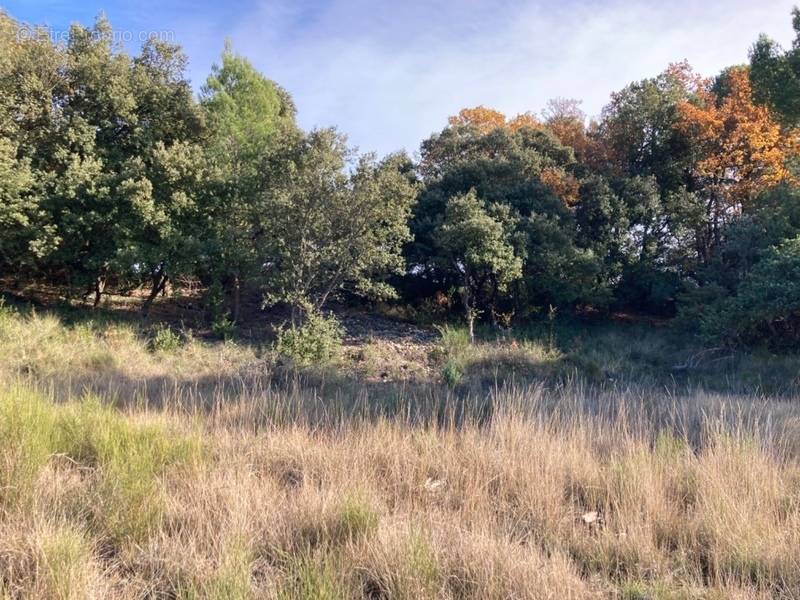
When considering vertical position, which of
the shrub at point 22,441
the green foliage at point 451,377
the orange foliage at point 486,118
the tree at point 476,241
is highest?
the orange foliage at point 486,118

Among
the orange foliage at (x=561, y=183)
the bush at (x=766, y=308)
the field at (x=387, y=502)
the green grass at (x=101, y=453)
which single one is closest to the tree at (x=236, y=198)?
the field at (x=387, y=502)

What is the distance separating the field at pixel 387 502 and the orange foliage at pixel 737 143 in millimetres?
17036

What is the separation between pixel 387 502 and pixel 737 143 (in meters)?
21.5

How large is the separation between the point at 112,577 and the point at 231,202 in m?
13.2

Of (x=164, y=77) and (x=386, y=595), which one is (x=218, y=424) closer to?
(x=386, y=595)

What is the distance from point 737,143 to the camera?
64.2 ft

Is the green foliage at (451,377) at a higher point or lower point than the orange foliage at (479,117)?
lower

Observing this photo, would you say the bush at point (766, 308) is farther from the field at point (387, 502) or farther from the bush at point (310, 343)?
the bush at point (310, 343)

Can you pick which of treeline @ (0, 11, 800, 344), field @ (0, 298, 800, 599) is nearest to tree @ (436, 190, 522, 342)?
treeline @ (0, 11, 800, 344)

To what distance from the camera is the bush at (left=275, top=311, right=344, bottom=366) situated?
12.4 meters

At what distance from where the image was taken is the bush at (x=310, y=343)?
12438 mm

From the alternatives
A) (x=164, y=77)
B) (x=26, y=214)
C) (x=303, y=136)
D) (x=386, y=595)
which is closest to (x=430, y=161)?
(x=303, y=136)

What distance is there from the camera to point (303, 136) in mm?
13820

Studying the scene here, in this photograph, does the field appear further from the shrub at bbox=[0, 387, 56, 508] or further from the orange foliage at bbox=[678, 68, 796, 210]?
the orange foliage at bbox=[678, 68, 796, 210]
